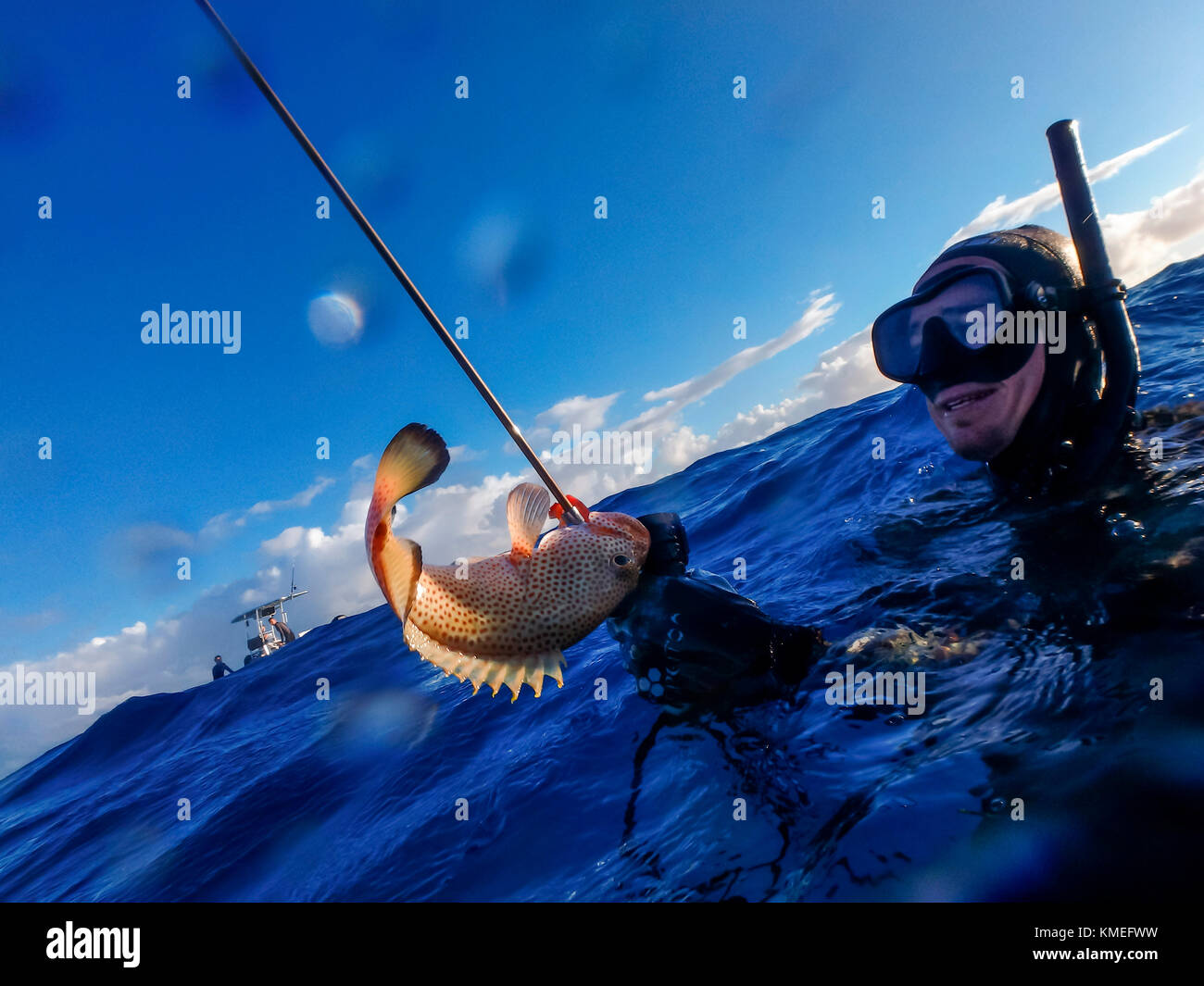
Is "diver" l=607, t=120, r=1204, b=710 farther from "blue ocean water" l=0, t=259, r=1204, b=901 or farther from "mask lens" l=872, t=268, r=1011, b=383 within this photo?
"blue ocean water" l=0, t=259, r=1204, b=901

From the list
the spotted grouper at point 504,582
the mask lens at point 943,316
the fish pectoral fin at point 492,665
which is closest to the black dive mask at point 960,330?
the mask lens at point 943,316

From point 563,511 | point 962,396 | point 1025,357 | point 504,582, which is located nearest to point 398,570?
point 504,582

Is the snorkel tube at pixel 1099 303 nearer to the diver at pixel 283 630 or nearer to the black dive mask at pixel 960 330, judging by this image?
the black dive mask at pixel 960 330

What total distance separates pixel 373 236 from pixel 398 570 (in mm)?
1248

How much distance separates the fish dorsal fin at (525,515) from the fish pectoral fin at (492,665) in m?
0.42

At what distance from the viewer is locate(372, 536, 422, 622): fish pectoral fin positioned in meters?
1.85

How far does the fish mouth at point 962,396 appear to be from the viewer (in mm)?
3793

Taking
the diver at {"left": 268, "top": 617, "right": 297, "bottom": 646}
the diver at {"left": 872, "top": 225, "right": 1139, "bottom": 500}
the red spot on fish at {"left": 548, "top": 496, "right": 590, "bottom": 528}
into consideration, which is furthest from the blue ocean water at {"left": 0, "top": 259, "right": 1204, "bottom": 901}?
the diver at {"left": 268, "top": 617, "right": 297, "bottom": 646}

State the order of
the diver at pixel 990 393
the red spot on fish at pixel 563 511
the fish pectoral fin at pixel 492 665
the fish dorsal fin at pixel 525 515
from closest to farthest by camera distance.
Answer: the fish pectoral fin at pixel 492 665 < the fish dorsal fin at pixel 525 515 < the red spot on fish at pixel 563 511 < the diver at pixel 990 393

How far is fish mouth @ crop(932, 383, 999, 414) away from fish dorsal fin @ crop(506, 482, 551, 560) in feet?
10.2

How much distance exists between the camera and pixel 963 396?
154 inches

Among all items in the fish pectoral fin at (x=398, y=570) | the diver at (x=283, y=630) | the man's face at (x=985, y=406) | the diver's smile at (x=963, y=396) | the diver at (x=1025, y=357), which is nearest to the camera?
the fish pectoral fin at (x=398, y=570)

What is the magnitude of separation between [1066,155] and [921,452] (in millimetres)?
5411
